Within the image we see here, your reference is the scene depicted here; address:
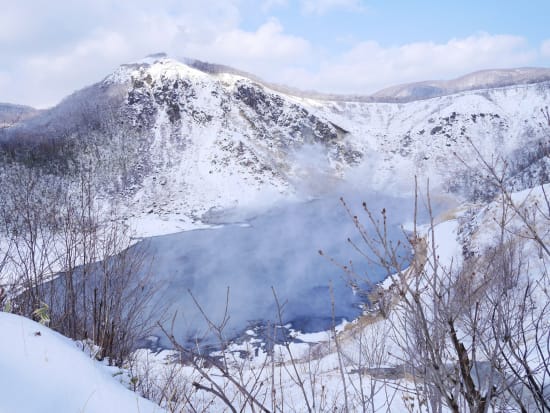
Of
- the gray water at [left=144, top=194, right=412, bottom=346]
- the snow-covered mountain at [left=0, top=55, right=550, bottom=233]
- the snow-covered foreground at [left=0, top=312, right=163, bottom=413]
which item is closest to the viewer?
the snow-covered foreground at [left=0, top=312, right=163, bottom=413]

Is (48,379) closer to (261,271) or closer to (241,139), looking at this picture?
(261,271)

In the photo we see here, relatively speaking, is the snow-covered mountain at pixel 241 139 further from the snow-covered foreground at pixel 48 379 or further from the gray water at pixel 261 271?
the snow-covered foreground at pixel 48 379

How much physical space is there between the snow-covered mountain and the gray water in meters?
9.72

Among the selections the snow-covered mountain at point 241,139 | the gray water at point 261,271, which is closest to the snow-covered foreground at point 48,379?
the gray water at point 261,271

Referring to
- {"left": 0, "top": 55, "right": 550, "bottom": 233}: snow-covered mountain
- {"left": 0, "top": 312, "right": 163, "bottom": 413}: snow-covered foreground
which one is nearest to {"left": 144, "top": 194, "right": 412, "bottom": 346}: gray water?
{"left": 0, "top": 312, "right": 163, "bottom": 413}: snow-covered foreground

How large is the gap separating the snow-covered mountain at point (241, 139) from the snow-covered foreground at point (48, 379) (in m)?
41.6

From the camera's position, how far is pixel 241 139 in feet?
208

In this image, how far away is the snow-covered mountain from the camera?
52.9 metres

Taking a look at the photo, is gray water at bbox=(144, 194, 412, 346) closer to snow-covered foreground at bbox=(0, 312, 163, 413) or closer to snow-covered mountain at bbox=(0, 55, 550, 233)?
snow-covered foreground at bbox=(0, 312, 163, 413)

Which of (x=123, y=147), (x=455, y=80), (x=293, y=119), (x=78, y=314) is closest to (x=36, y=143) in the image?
(x=123, y=147)

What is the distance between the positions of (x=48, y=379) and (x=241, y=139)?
6282cm

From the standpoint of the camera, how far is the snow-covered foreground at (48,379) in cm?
198

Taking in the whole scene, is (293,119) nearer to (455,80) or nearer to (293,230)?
(293,230)

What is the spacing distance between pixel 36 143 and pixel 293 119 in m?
44.6
